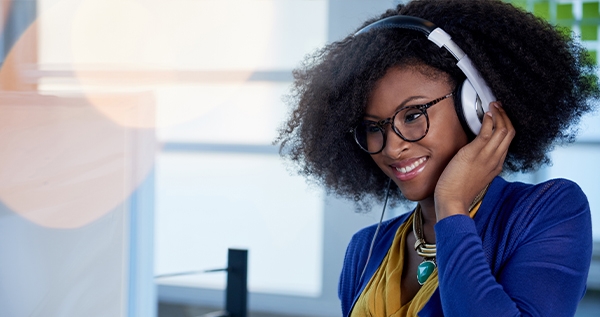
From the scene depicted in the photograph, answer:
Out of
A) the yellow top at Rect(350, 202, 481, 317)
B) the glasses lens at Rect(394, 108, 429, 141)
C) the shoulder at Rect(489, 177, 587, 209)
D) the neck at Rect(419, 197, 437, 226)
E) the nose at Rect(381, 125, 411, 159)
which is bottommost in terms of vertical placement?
the yellow top at Rect(350, 202, 481, 317)

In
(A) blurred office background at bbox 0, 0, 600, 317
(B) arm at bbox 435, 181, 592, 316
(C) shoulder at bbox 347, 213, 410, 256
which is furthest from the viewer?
(A) blurred office background at bbox 0, 0, 600, 317

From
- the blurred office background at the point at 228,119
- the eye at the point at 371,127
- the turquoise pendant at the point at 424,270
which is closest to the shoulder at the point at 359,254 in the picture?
the turquoise pendant at the point at 424,270

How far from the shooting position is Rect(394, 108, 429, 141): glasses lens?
1033 mm

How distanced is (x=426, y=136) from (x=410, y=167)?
7 cm

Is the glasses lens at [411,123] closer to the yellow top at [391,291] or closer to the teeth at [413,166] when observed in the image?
the teeth at [413,166]

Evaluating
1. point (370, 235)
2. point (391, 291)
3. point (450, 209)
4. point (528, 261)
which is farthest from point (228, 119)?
point (528, 261)

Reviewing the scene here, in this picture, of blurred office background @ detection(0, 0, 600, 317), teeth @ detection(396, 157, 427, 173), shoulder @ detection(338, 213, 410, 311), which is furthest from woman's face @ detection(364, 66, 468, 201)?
blurred office background @ detection(0, 0, 600, 317)

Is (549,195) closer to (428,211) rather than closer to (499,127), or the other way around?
(499,127)

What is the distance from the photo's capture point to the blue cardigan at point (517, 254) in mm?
847

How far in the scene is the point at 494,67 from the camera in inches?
42.1

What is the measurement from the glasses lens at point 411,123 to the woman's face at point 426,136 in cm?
1

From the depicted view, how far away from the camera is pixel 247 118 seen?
3346 millimetres

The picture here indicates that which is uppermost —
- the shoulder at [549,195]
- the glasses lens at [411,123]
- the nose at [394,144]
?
the glasses lens at [411,123]

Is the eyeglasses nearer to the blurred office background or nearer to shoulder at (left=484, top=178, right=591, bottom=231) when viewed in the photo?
shoulder at (left=484, top=178, right=591, bottom=231)
